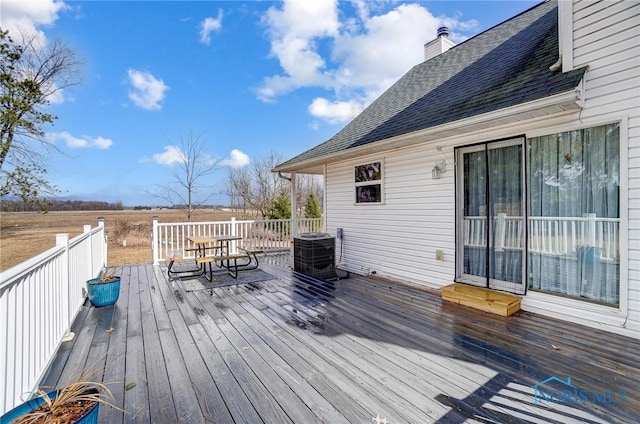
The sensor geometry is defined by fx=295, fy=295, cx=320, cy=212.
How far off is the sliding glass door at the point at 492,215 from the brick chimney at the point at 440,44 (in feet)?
15.7

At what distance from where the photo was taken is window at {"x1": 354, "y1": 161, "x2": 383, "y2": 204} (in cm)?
599

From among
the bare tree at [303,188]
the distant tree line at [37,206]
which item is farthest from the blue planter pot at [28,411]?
the bare tree at [303,188]

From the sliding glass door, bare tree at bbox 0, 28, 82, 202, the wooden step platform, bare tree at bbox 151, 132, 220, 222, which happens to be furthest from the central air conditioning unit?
bare tree at bbox 0, 28, 82, 202

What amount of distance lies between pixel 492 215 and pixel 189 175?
11310 millimetres

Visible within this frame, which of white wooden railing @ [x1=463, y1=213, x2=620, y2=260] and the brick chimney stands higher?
the brick chimney

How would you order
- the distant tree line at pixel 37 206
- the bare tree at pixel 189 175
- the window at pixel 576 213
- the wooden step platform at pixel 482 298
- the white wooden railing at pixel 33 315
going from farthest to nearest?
the bare tree at pixel 189 175, the distant tree line at pixel 37 206, the wooden step platform at pixel 482 298, the window at pixel 576 213, the white wooden railing at pixel 33 315

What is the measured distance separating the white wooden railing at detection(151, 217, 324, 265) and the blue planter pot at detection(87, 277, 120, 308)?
2.20m

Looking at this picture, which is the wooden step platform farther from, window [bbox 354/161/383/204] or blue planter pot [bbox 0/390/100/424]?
blue planter pot [bbox 0/390/100/424]

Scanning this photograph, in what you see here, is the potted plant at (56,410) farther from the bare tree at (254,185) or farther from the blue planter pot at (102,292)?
the bare tree at (254,185)

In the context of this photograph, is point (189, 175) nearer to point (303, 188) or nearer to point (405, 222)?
point (303, 188)

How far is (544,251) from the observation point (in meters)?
3.65

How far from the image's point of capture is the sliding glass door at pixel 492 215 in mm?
3922

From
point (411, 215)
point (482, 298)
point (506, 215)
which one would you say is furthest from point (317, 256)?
point (506, 215)

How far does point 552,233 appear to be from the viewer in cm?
356
